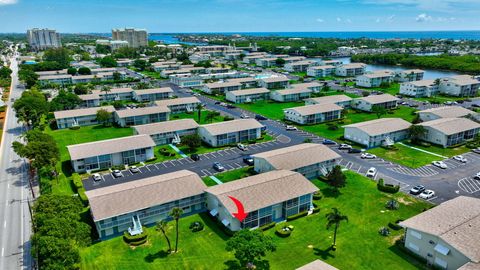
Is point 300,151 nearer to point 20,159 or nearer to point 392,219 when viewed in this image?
point 392,219

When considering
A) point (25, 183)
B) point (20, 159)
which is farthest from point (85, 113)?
point (25, 183)

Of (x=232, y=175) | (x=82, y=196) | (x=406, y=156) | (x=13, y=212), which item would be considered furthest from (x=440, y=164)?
(x=13, y=212)

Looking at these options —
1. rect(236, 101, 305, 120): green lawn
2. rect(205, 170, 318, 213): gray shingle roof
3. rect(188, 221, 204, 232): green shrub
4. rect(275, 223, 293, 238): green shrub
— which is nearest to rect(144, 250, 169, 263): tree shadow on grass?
rect(188, 221, 204, 232): green shrub

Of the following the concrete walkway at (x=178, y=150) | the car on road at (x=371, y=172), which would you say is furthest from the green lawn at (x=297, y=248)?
the concrete walkway at (x=178, y=150)

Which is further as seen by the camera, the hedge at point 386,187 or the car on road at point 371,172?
the car on road at point 371,172

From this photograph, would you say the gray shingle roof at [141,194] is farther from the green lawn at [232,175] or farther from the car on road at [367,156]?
the car on road at [367,156]

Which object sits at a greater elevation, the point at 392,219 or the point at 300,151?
the point at 300,151
